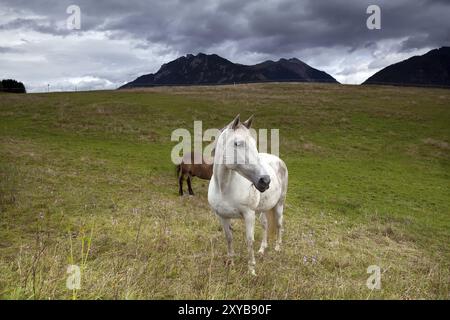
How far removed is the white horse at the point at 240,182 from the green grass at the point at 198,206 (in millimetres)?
839

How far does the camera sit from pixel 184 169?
1623 centimetres

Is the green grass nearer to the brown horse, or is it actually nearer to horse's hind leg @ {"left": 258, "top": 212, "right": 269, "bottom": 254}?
horse's hind leg @ {"left": 258, "top": 212, "right": 269, "bottom": 254}

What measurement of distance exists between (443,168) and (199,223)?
83.2 ft

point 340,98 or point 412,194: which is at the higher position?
point 340,98

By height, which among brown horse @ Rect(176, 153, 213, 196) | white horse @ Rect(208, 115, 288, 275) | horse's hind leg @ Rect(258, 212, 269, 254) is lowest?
horse's hind leg @ Rect(258, 212, 269, 254)

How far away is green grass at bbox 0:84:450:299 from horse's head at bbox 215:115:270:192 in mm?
1592

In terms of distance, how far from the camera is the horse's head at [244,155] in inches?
199

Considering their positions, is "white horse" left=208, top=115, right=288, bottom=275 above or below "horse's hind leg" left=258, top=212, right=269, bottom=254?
above

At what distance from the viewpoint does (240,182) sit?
20.2 ft

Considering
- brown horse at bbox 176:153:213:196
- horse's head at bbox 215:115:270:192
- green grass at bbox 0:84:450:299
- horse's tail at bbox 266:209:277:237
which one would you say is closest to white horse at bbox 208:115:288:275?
horse's head at bbox 215:115:270:192

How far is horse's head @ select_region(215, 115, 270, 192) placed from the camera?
5.06 metres
